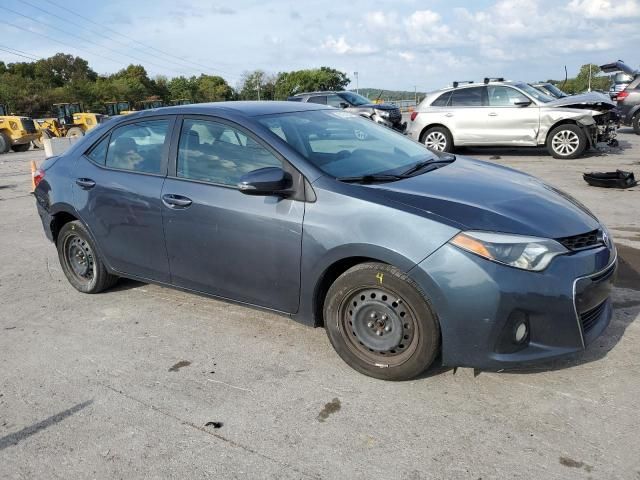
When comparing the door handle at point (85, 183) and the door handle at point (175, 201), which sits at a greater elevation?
the door handle at point (85, 183)

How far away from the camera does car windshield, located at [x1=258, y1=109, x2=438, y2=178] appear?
3564 mm

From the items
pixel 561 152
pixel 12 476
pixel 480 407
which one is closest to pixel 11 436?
pixel 12 476

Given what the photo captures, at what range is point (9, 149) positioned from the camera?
82.9 ft

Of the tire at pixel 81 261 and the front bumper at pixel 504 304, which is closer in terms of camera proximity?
the front bumper at pixel 504 304

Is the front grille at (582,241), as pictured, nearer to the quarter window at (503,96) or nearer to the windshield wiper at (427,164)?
the windshield wiper at (427,164)

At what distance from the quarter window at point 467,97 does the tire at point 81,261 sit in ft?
32.5

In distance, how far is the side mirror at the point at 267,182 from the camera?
3.28 meters

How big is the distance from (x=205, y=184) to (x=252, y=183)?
2.00 feet

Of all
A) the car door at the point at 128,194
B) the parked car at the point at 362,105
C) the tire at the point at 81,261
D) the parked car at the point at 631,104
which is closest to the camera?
the car door at the point at 128,194

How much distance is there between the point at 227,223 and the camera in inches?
141

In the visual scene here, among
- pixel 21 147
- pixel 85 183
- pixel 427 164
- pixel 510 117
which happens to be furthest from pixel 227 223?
pixel 21 147

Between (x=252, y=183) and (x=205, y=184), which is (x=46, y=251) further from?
(x=252, y=183)

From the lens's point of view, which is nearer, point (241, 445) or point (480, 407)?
point (241, 445)

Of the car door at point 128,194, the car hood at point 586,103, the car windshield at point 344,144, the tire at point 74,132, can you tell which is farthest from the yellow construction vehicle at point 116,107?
the car windshield at point 344,144
